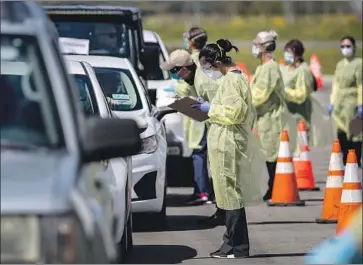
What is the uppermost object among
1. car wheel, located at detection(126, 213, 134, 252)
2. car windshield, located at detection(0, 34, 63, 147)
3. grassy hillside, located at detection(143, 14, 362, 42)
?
grassy hillside, located at detection(143, 14, 362, 42)

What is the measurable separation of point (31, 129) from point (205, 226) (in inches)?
280

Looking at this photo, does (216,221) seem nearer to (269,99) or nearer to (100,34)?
(269,99)

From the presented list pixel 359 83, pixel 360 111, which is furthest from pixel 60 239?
pixel 359 83

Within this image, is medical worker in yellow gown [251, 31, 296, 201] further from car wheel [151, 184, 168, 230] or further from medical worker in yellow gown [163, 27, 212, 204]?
car wheel [151, 184, 168, 230]

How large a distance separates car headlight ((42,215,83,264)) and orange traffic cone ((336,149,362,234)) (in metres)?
6.49

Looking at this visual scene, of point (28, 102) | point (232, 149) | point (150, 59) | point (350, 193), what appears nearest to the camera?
point (28, 102)

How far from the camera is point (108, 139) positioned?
584 centimetres

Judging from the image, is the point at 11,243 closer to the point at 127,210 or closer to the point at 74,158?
the point at 74,158

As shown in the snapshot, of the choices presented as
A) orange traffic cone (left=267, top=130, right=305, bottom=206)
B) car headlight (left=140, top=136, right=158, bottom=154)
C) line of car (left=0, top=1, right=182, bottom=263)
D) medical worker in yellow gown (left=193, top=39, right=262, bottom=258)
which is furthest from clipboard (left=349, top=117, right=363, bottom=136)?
line of car (left=0, top=1, right=182, bottom=263)

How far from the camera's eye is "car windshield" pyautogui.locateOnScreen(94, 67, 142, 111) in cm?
1288

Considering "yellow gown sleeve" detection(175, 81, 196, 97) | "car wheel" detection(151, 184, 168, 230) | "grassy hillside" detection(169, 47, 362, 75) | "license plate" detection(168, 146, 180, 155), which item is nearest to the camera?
"car wheel" detection(151, 184, 168, 230)

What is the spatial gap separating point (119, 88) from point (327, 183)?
2196mm

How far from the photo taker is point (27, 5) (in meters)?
6.38

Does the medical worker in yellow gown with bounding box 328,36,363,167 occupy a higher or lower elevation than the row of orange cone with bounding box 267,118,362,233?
higher
